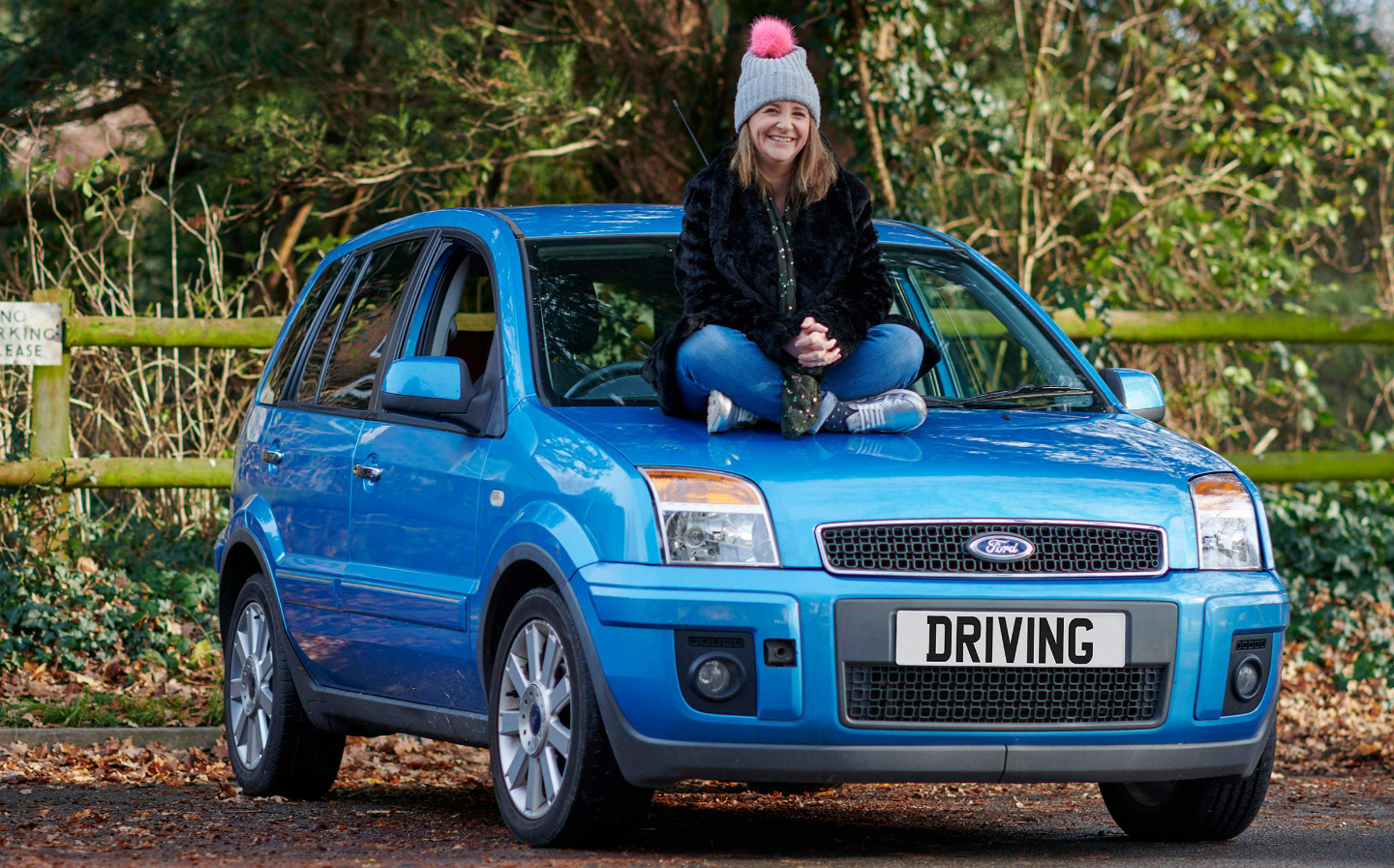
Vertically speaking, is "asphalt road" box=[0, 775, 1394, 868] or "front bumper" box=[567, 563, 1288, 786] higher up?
"front bumper" box=[567, 563, 1288, 786]

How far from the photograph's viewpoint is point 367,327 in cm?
667

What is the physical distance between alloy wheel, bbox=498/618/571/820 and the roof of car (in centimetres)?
142

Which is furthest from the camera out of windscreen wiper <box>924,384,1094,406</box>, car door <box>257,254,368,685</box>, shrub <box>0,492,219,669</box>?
shrub <box>0,492,219,669</box>

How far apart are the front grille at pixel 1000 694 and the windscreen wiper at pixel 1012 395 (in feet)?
3.90

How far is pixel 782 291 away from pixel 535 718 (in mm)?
1317

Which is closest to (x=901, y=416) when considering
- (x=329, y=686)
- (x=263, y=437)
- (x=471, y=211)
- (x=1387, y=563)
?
(x=471, y=211)

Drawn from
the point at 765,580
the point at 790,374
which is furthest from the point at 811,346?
the point at 765,580

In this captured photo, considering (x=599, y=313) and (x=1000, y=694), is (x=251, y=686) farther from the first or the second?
(x=1000, y=694)

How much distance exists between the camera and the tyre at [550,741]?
16.0 ft

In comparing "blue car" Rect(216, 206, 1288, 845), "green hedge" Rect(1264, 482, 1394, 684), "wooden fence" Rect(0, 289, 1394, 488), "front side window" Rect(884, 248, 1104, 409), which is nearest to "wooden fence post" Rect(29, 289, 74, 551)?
"wooden fence" Rect(0, 289, 1394, 488)

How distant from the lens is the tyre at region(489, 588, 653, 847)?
488 centimetres

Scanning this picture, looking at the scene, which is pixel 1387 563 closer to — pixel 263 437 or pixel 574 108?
pixel 574 108

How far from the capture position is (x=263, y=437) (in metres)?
7.07

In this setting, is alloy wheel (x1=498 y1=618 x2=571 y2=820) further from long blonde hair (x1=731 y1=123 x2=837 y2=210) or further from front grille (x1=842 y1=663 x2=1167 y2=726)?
long blonde hair (x1=731 y1=123 x2=837 y2=210)
